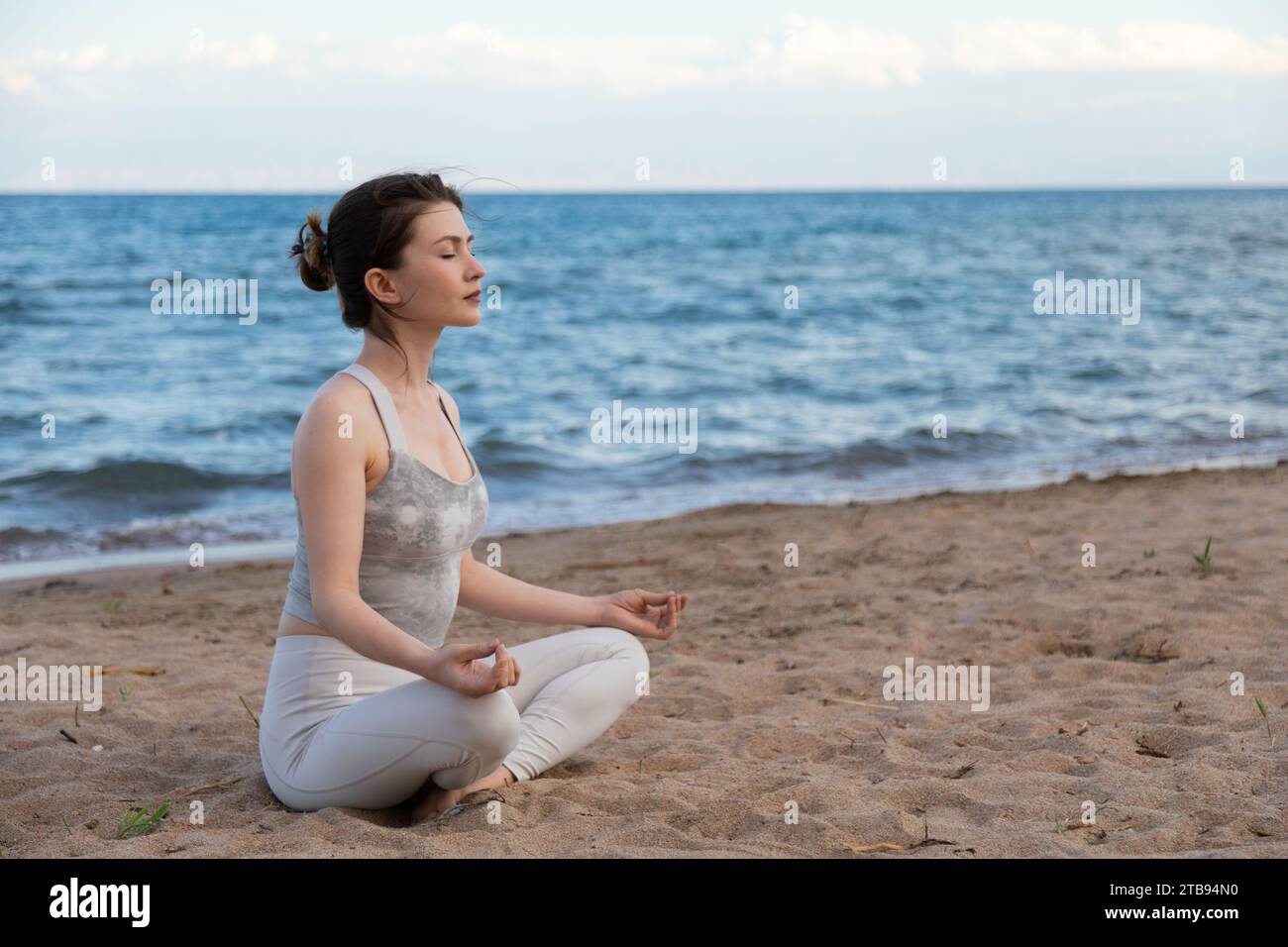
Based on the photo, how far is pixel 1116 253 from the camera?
2906 centimetres

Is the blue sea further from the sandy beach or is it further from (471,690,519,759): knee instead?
the sandy beach

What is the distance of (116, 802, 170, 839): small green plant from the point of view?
2.85 metres

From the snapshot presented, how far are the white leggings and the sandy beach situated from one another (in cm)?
10

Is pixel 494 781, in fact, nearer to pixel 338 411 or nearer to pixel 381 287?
pixel 338 411

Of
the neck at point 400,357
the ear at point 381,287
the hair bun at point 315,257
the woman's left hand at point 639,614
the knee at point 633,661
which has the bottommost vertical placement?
the knee at point 633,661

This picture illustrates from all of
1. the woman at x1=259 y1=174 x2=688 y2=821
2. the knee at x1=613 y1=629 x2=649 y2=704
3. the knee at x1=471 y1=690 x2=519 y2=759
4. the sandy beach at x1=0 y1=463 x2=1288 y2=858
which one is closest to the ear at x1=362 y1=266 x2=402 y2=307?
the woman at x1=259 y1=174 x2=688 y2=821

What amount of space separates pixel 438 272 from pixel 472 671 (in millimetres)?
962

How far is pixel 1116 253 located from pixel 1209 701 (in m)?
27.9

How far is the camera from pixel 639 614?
336 cm

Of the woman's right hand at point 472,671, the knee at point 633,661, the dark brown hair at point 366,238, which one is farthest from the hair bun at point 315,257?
the knee at point 633,661

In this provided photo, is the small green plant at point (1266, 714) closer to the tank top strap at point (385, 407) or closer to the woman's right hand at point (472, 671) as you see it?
the woman's right hand at point (472, 671)

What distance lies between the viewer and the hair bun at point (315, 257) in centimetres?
301

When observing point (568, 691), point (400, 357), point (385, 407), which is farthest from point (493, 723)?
point (400, 357)
